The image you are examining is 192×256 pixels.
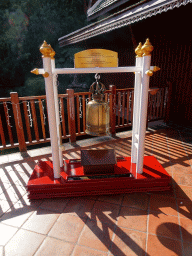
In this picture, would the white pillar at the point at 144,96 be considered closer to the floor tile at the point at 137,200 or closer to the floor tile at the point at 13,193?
the floor tile at the point at 137,200

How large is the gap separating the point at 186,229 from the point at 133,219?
2.16ft

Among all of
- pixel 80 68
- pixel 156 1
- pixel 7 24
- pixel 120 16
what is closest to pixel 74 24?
pixel 7 24

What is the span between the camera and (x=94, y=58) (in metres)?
2.52

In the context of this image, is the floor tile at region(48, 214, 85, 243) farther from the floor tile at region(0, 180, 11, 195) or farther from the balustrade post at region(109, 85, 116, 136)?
the balustrade post at region(109, 85, 116, 136)

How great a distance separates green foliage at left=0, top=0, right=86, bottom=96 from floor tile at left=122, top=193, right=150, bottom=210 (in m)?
16.4

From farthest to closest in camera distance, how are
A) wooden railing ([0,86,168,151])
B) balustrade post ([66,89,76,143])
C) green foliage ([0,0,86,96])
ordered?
green foliage ([0,0,86,96]) → balustrade post ([66,89,76,143]) → wooden railing ([0,86,168,151])

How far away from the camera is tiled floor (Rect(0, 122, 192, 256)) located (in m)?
2.08

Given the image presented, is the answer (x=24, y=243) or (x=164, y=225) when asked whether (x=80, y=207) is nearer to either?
(x=24, y=243)

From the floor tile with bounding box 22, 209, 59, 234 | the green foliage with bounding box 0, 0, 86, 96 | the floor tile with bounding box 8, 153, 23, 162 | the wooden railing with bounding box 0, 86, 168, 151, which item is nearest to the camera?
the floor tile with bounding box 22, 209, 59, 234

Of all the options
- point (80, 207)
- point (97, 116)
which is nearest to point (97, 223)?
point (80, 207)

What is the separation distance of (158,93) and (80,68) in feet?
14.1

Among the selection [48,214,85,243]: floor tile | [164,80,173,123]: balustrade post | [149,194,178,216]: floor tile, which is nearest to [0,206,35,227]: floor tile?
[48,214,85,243]: floor tile

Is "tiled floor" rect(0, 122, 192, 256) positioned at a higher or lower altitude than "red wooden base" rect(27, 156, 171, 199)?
lower

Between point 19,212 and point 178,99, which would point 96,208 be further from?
point 178,99
